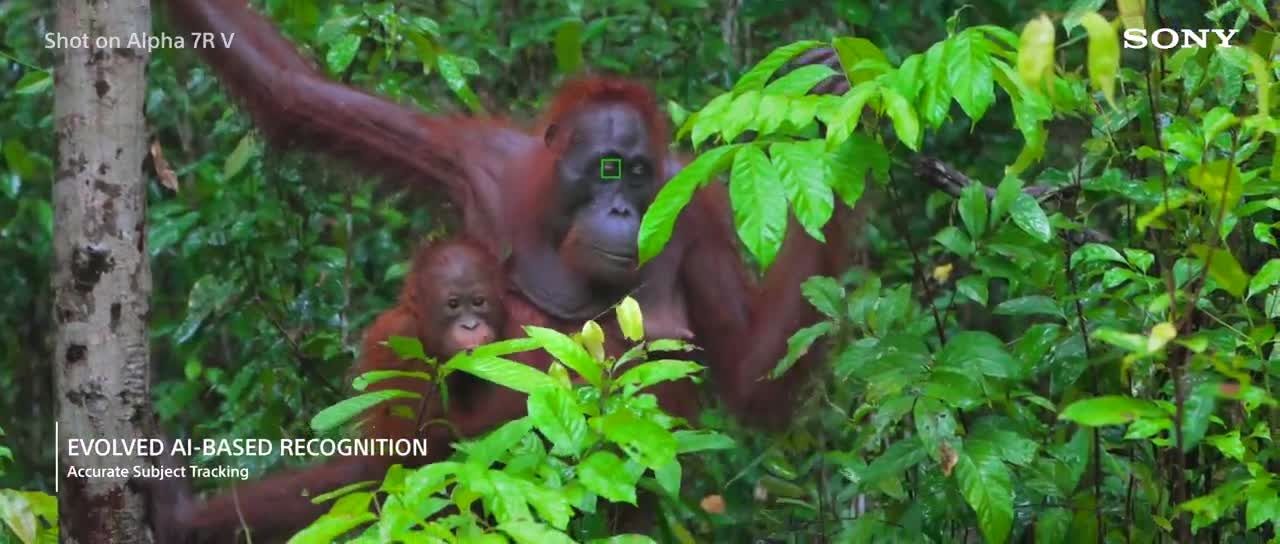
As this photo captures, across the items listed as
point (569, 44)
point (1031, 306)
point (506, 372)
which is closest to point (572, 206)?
point (569, 44)

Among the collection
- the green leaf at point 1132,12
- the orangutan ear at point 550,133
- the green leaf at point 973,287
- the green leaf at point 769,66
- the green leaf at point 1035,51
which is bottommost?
the green leaf at point 973,287

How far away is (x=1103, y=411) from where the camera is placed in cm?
199

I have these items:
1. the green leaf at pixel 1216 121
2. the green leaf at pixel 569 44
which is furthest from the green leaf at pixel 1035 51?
the green leaf at pixel 569 44

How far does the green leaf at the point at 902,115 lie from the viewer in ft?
7.22

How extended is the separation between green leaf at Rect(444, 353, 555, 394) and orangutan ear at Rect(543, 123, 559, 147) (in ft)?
4.85

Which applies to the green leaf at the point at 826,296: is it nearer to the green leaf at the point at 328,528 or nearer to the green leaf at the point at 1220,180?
the green leaf at the point at 1220,180

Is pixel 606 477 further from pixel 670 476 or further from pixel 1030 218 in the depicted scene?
pixel 1030 218

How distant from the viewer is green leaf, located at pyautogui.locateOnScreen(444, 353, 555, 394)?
2.22 m

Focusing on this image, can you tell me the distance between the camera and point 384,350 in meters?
3.56

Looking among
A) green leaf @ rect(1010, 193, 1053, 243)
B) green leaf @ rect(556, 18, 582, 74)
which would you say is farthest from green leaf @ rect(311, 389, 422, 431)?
green leaf @ rect(556, 18, 582, 74)

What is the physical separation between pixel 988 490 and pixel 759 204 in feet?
2.11

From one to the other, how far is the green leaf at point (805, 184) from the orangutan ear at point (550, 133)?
4.62 ft

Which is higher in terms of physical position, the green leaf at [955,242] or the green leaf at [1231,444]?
the green leaf at [955,242]

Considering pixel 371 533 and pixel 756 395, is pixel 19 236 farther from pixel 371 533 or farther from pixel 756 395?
pixel 371 533
